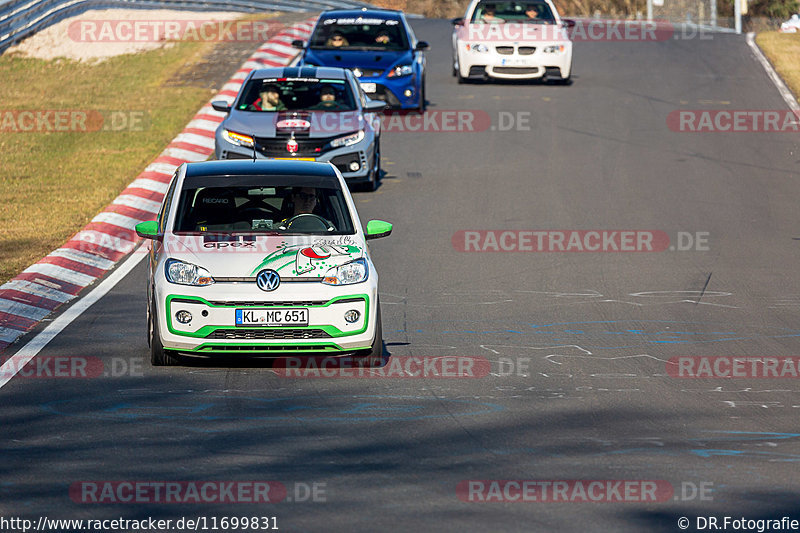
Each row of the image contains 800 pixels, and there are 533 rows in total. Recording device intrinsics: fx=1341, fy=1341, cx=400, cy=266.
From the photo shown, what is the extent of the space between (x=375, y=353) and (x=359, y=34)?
15.1 metres

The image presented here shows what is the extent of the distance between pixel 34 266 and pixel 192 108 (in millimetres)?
11238

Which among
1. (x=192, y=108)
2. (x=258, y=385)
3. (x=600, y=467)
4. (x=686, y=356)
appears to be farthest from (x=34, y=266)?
(x=192, y=108)

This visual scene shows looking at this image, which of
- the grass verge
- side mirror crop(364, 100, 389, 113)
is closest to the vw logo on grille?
the grass verge

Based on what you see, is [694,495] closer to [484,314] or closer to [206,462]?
[206,462]

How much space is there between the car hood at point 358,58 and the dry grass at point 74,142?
8.88ft

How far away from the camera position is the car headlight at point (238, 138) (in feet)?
58.3
